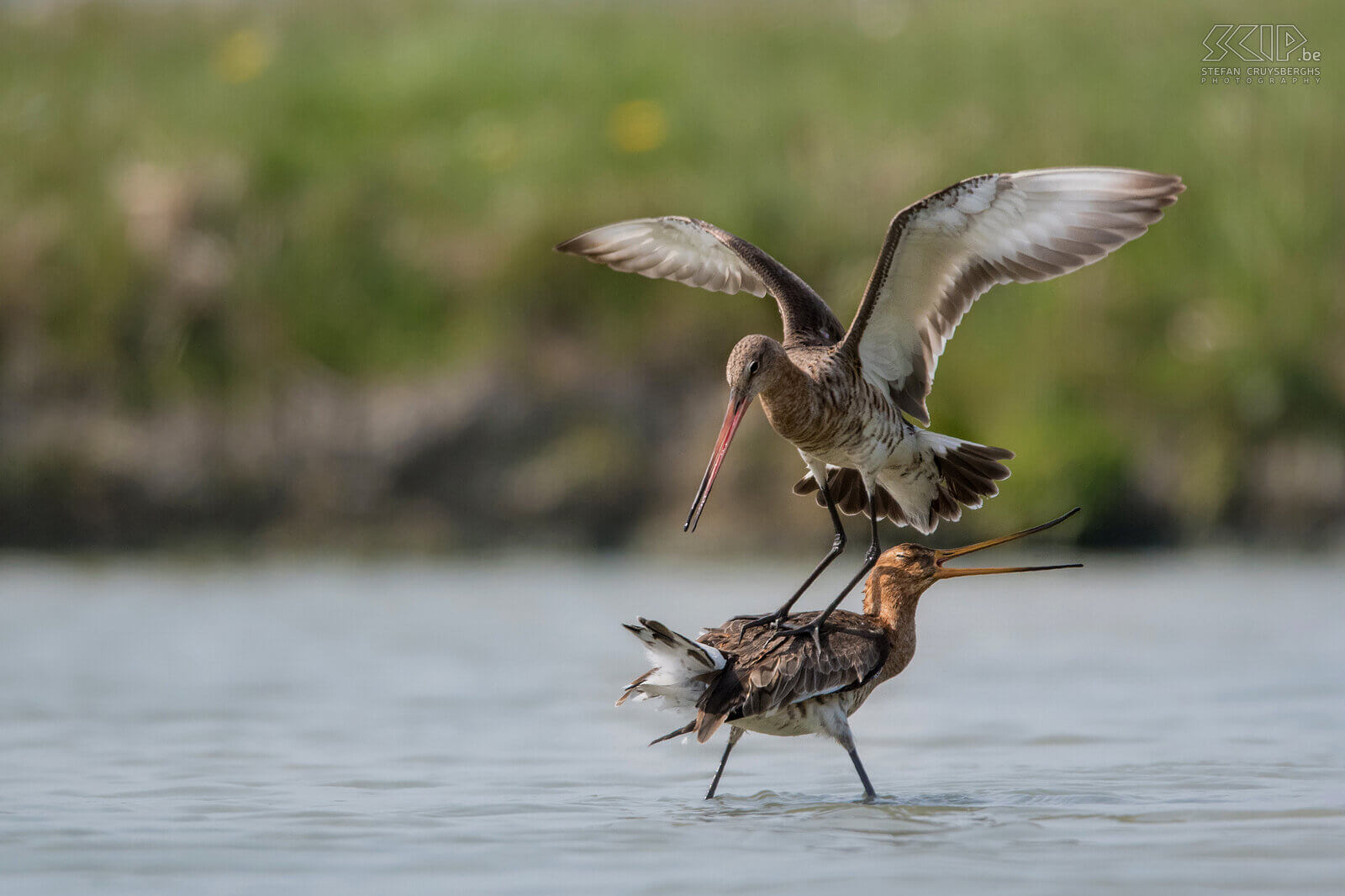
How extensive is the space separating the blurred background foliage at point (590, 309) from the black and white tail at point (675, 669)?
196 inches

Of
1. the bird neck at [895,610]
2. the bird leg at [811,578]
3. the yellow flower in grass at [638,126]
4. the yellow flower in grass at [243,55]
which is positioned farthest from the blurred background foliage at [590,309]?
the bird neck at [895,610]

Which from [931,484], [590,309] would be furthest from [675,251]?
[590,309]

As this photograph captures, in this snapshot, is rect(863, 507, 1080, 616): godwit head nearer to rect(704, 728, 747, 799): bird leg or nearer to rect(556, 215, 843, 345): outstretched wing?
rect(704, 728, 747, 799): bird leg

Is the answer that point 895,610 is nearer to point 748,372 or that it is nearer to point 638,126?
point 748,372

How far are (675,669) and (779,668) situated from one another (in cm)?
35

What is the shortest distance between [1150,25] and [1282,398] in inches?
176

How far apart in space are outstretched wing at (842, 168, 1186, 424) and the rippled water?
4.99 feet

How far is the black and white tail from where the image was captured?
598cm

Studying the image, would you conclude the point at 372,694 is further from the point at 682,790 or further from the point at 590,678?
the point at 682,790

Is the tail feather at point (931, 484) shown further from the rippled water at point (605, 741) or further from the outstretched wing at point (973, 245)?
the rippled water at point (605, 741)

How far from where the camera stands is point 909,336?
7.04 metres

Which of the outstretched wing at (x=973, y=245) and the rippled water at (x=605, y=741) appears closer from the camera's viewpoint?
the rippled water at (x=605, y=741)

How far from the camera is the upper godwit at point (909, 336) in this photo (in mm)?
6289

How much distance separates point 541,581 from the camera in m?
10.8
